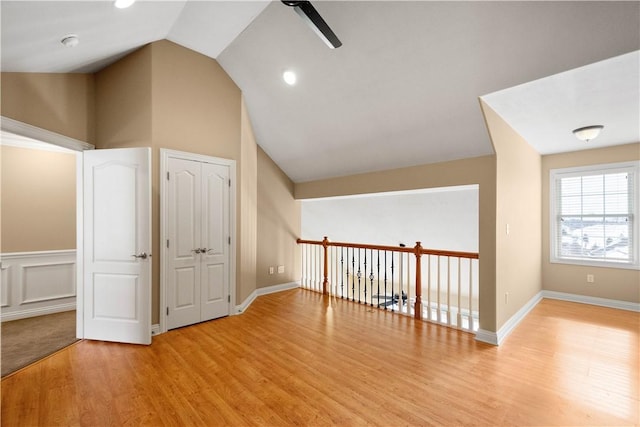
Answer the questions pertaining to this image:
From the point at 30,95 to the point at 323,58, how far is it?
9.87 ft

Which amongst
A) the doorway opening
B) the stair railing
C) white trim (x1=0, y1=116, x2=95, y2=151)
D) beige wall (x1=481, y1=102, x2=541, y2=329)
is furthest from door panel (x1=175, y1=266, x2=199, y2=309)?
beige wall (x1=481, y1=102, x2=541, y2=329)

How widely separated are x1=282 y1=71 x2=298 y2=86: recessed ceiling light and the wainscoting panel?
4019 millimetres

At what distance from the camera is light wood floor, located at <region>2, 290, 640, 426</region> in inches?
78.7

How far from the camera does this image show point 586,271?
483 cm

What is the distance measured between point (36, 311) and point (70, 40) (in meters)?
3.67

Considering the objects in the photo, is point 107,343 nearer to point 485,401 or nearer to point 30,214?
point 30,214

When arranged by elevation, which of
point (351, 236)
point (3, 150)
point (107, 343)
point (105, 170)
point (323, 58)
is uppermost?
point (323, 58)

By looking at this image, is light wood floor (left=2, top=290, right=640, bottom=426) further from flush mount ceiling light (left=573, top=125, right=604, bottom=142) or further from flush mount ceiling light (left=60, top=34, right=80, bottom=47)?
flush mount ceiling light (left=60, top=34, right=80, bottom=47)

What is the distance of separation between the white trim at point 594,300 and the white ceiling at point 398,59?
98.3 inches

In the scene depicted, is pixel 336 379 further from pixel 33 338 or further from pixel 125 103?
pixel 125 103

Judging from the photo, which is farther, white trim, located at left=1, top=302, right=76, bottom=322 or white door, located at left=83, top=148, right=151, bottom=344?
white trim, located at left=1, top=302, right=76, bottom=322

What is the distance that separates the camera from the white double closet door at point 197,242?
3537 mm

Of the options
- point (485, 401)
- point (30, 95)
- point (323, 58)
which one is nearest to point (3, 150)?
point (30, 95)

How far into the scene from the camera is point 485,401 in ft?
7.06
